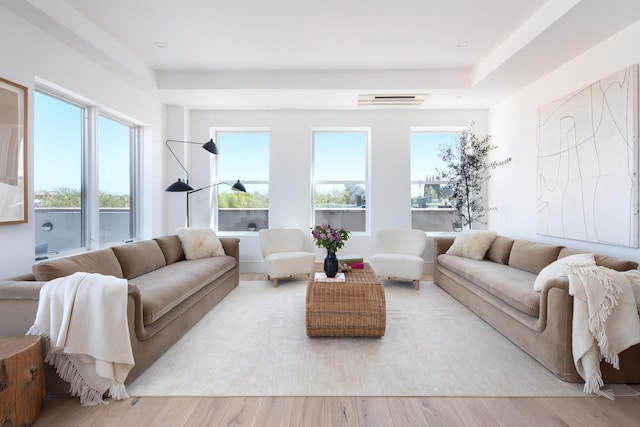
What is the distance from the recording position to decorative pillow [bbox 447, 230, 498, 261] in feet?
13.6

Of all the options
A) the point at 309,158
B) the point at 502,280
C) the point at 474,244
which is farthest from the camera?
the point at 309,158

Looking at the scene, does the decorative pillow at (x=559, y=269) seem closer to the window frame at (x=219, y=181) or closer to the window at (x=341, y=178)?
the window at (x=341, y=178)

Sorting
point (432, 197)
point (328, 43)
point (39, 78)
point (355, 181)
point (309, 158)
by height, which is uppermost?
point (328, 43)

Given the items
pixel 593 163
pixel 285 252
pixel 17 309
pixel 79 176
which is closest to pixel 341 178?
pixel 285 252

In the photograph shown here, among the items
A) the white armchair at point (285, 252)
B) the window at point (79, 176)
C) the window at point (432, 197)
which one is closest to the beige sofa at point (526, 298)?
the window at point (432, 197)

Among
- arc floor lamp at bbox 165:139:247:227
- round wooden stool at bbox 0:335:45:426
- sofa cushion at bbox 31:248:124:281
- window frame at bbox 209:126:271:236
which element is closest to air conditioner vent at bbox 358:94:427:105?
window frame at bbox 209:126:271:236

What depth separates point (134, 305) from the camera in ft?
6.92

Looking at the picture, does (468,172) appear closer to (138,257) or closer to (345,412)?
(345,412)

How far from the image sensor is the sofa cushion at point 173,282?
93.0 inches

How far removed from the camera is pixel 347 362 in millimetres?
2373

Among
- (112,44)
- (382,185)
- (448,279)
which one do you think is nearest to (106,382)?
(112,44)

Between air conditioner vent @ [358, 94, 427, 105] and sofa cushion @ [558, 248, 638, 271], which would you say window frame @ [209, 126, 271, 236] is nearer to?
air conditioner vent @ [358, 94, 427, 105]

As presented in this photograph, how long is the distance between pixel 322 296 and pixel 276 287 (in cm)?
184

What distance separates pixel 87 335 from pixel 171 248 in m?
2.21
